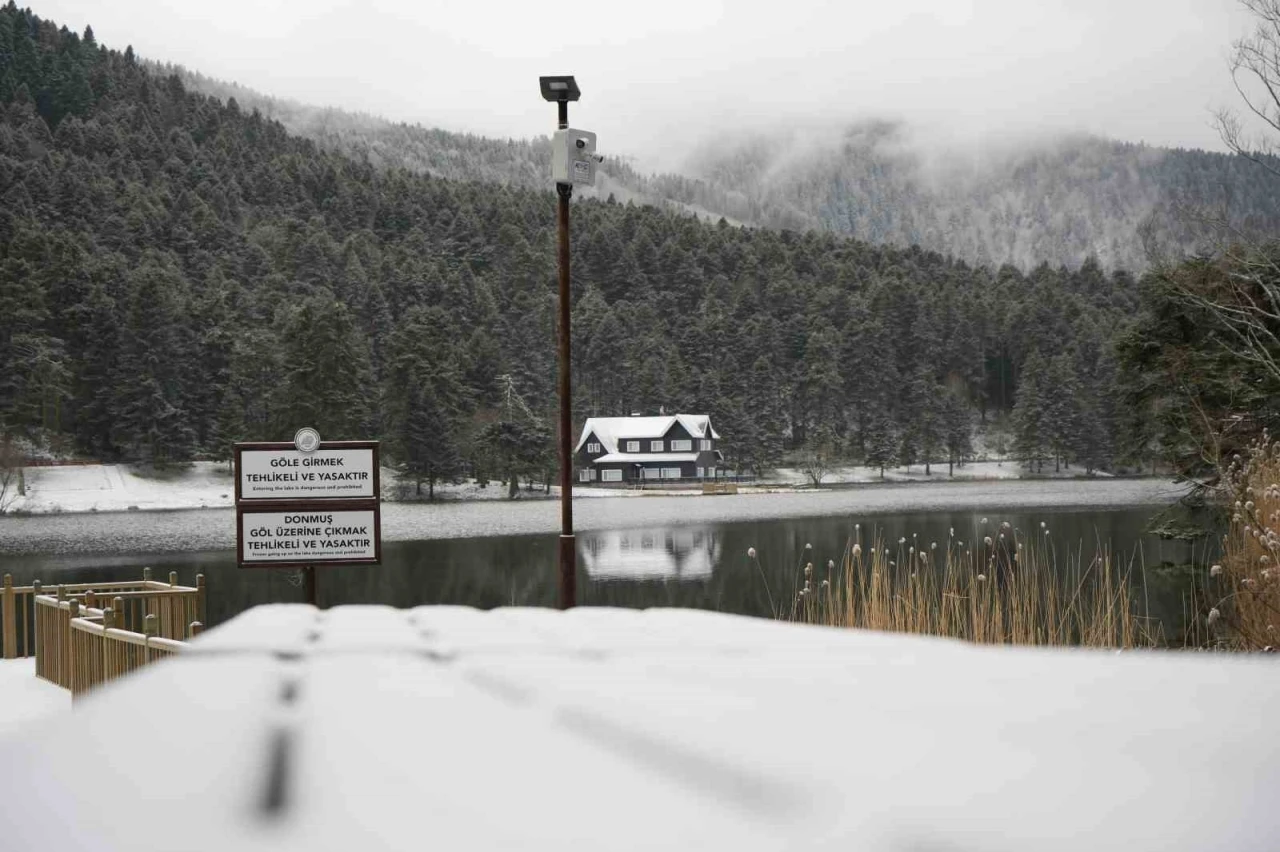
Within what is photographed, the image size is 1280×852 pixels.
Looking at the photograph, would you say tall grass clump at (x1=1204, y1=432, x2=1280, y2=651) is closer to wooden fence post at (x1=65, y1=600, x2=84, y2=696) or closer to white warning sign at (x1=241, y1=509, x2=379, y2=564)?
white warning sign at (x1=241, y1=509, x2=379, y2=564)

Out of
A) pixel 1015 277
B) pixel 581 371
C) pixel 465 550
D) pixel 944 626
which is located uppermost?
pixel 1015 277

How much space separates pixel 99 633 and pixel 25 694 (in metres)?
2.18

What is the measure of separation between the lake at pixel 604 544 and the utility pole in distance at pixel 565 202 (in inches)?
239

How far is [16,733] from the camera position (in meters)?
0.43

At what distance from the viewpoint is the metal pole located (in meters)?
7.32

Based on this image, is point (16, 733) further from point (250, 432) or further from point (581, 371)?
point (581, 371)

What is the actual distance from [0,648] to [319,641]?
13.7 metres

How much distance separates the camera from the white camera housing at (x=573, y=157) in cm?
745

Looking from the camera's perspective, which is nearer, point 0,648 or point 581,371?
point 0,648

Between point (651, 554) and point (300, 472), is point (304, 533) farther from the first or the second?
point (651, 554)

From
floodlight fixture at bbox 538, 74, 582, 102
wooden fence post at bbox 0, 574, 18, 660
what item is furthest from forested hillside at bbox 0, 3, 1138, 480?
floodlight fixture at bbox 538, 74, 582, 102

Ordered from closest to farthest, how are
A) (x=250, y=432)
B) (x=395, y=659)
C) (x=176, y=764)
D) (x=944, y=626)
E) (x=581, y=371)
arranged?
(x=176, y=764), (x=395, y=659), (x=944, y=626), (x=250, y=432), (x=581, y=371)

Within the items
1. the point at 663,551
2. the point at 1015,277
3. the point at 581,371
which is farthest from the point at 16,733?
the point at 1015,277

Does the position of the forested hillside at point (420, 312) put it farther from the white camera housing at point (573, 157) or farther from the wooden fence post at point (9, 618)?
the white camera housing at point (573, 157)
